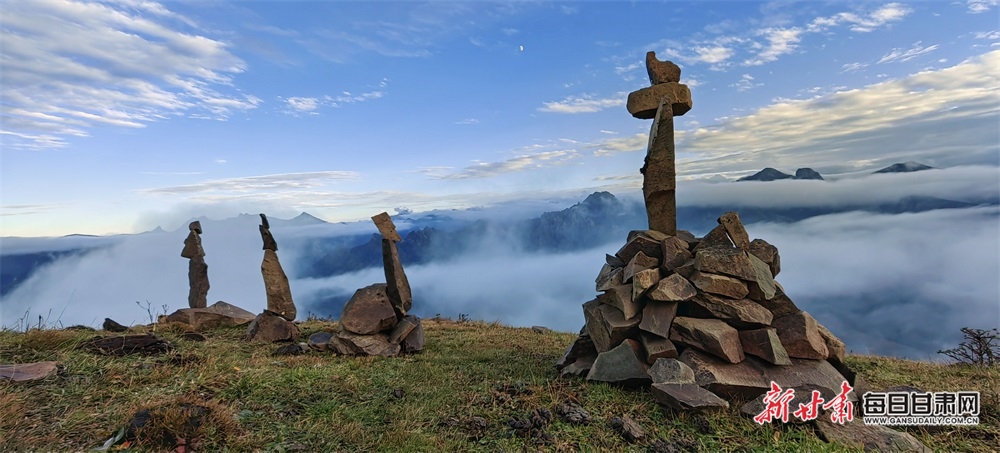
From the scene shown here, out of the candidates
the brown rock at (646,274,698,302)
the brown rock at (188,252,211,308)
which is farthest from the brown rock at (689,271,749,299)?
the brown rock at (188,252,211,308)

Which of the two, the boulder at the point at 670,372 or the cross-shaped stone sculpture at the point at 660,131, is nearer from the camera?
the boulder at the point at 670,372

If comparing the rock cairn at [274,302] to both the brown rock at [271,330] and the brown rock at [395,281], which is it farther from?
the brown rock at [395,281]

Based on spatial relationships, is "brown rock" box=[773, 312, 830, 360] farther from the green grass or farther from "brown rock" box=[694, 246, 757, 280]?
the green grass

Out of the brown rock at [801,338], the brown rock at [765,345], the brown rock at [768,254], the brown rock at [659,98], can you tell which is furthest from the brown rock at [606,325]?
the brown rock at [659,98]

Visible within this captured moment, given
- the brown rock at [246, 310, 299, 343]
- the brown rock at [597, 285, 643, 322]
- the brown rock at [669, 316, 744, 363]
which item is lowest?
the brown rock at [246, 310, 299, 343]

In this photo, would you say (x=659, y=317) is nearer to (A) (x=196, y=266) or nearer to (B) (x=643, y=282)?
(B) (x=643, y=282)

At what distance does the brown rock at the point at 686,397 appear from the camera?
19.6ft

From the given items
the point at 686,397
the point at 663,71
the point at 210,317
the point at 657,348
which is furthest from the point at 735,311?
the point at 210,317

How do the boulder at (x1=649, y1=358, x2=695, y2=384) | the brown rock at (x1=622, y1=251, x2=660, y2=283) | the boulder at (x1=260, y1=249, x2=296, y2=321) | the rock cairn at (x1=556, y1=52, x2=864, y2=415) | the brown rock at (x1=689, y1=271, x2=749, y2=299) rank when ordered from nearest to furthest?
the boulder at (x1=649, y1=358, x2=695, y2=384) → the rock cairn at (x1=556, y1=52, x2=864, y2=415) → the brown rock at (x1=689, y1=271, x2=749, y2=299) → the brown rock at (x1=622, y1=251, x2=660, y2=283) → the boulder at (x1=260, y1=249, x2=296, y2=321)

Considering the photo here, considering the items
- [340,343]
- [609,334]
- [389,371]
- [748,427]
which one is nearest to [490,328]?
[340,343]

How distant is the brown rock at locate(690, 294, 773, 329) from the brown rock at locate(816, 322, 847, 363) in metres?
1.05

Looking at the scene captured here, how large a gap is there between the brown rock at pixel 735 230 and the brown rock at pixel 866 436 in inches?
112

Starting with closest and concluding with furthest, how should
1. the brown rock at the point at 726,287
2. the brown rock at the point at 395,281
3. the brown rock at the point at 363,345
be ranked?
the brown rock at the point at 726,287, the brown rock at the point at 363,345, the brown rock at the point at 395,281

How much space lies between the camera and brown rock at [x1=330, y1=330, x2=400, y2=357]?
34.1ft
